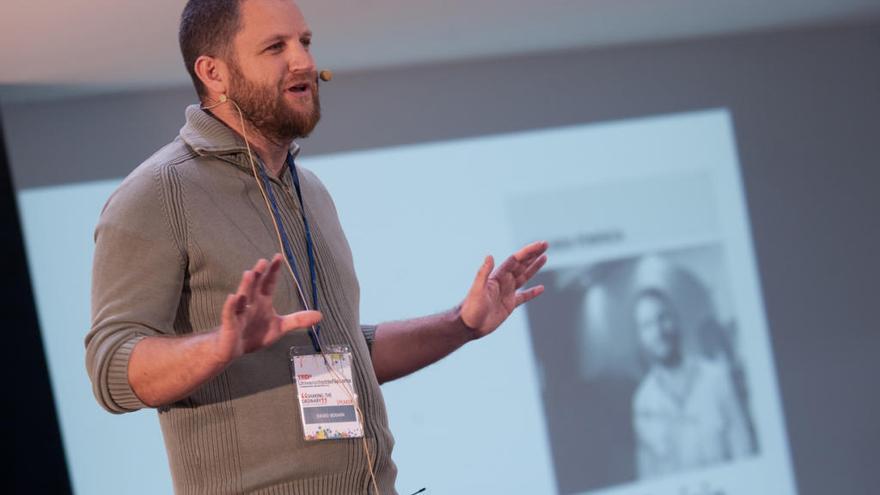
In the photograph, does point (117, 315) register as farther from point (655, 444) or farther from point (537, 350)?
point (655, 444)

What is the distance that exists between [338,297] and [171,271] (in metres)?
0.33

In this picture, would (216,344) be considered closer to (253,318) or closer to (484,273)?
(253,318)

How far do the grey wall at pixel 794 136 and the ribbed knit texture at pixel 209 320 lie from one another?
9.90 feet

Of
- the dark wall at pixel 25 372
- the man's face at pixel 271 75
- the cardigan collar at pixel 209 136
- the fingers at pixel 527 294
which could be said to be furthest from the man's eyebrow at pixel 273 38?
the dark wall at pixel 25 372

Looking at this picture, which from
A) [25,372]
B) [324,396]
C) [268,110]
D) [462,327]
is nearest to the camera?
[324,396]

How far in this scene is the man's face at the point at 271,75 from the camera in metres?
1.74

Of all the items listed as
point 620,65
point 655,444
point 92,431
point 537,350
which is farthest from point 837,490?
point 92,431

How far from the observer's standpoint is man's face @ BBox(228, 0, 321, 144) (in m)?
Answer: 1.74

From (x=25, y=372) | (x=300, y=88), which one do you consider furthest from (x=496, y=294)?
(x=25, y=372)

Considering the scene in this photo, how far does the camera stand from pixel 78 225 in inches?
163

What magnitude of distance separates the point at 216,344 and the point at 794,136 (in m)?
4.49

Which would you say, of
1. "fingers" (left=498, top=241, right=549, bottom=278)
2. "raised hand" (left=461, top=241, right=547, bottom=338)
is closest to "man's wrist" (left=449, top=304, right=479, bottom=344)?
"raised hand" (left=461, top=241, right=547, bottom=338)

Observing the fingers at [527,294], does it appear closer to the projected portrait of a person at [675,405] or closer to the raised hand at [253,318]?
the raised hand at [253,318]

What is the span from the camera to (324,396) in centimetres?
162
